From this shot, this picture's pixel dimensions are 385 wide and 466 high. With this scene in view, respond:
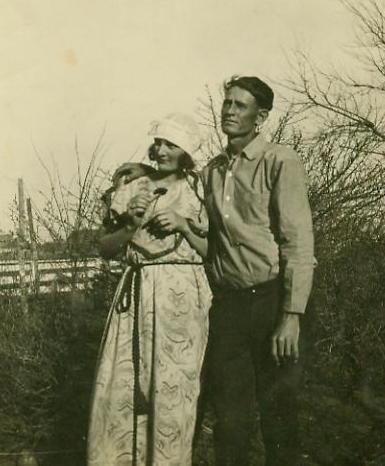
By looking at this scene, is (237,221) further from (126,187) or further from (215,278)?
(126,187)

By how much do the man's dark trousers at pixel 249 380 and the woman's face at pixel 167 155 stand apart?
542mm

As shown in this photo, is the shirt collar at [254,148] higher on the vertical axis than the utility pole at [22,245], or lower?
higher

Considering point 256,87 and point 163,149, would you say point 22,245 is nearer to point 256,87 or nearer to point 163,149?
point 163,149

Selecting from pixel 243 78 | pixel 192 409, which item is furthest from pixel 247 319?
pixel 243 78

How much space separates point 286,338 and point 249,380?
0.28 m

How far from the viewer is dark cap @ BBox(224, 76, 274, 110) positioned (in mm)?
2623

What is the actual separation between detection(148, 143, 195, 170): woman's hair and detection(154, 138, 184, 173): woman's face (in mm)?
12

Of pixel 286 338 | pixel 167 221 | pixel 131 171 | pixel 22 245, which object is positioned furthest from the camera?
pixel 22 245

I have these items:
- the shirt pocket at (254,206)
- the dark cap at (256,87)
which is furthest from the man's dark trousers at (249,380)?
the dark cap at (256,87)

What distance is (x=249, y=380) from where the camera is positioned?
104 inches

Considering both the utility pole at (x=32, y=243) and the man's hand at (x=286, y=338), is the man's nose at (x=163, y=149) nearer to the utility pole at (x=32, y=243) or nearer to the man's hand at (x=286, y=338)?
the man's hand at (x=286, y=338)

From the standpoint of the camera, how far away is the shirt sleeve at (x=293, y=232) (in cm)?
248

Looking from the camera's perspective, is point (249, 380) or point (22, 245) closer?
point (249, 380)

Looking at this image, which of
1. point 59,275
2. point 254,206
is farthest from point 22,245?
point 254,206
